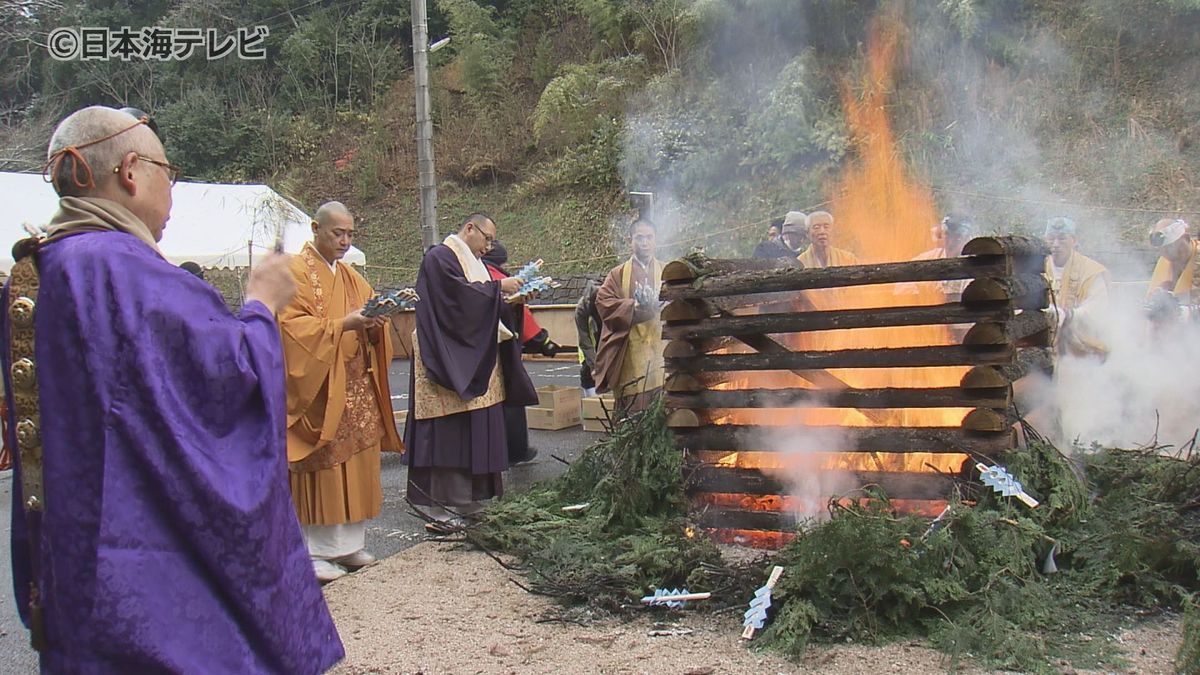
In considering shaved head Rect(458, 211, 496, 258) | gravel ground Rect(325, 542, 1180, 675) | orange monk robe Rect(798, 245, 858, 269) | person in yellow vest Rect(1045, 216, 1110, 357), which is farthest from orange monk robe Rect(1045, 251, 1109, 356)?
Result: shaved head Rect(458, 211, 496, 258)

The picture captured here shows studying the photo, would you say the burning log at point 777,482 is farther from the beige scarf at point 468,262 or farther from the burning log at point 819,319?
the beige scarf at point 468,262

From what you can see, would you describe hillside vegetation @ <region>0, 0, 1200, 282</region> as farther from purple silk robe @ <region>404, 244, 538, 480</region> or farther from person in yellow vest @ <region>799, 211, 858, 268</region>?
purple silk robe @ <region>404, 244, 538, 480</region>

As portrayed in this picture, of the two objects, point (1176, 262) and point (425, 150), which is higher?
point (425, 150)

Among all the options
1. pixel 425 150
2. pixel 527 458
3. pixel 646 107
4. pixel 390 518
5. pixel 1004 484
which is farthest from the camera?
pixel 646 107

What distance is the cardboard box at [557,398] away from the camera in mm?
10164

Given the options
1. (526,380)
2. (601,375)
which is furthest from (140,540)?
(601,375)

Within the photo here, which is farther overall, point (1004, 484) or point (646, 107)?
point (646, 107)

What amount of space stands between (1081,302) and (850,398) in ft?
12.0

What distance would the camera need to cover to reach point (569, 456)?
339 inches

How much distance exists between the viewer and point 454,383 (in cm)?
595

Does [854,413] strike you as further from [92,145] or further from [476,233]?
[92,145]

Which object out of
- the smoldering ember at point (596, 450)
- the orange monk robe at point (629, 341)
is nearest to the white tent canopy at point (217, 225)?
the smoldering ember at point (596, 450)

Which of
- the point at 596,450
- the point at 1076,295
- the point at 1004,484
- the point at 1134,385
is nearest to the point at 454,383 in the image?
the point at 596,450

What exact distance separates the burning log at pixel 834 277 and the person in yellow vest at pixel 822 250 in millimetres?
2183
